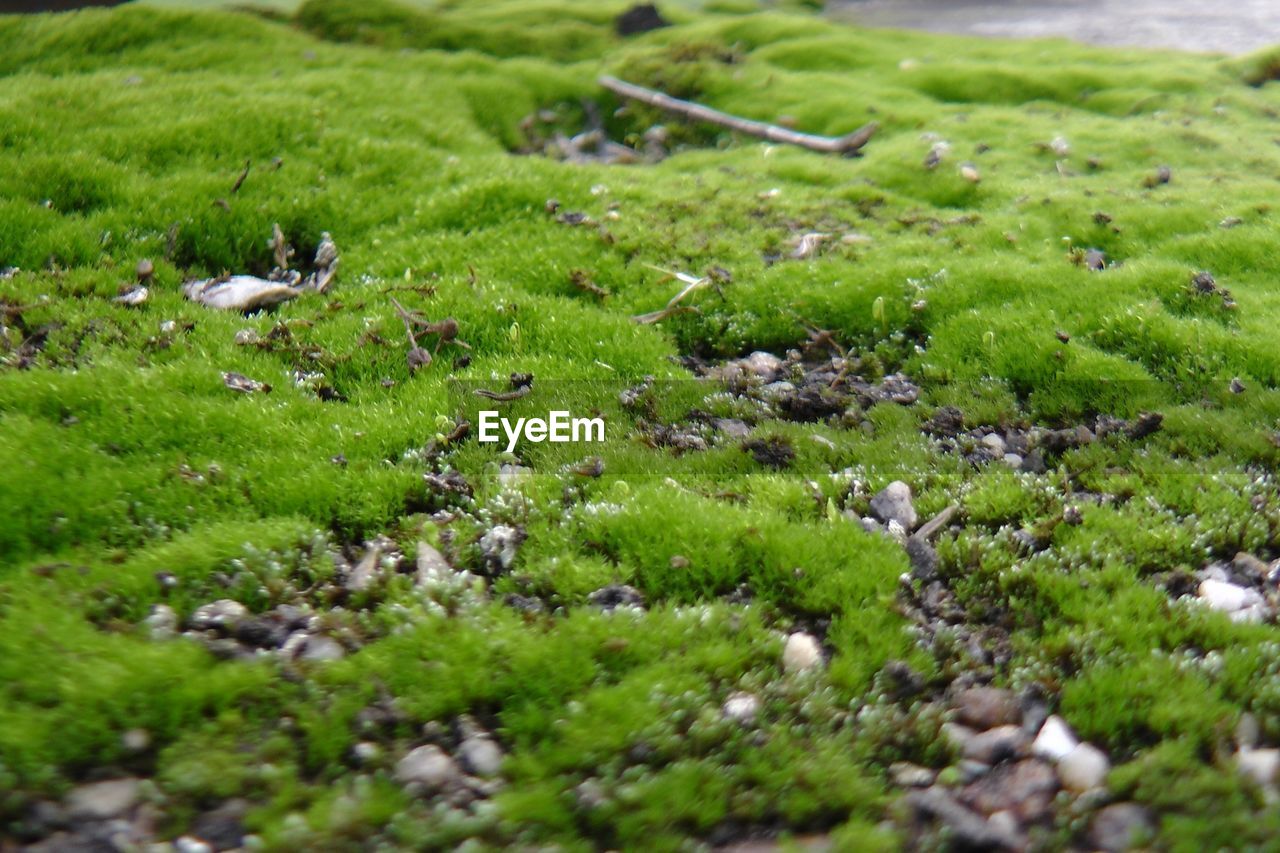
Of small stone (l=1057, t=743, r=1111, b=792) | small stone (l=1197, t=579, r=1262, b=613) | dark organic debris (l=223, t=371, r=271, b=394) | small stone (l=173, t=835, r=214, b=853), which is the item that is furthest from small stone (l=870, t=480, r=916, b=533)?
dark organic debris (l=223, t=371, r=271, b=394)

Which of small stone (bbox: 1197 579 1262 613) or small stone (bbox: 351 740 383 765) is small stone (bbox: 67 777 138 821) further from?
small stone (bbox: 1197 579 1262 613)

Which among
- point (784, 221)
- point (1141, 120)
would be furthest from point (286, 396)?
point (1141, 120)

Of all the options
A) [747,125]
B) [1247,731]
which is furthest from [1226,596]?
[747,125]

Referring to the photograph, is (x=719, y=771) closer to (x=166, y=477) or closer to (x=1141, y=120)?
(x=166, y=477)

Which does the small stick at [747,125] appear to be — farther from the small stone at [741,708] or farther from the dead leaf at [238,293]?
the small stone at [741,708]

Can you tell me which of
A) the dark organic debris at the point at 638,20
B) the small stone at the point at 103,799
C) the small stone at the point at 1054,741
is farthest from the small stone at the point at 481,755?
the dark organic debris at the point at 638,20

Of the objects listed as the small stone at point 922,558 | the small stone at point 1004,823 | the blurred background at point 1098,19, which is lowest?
the small stone at point 1004,823
